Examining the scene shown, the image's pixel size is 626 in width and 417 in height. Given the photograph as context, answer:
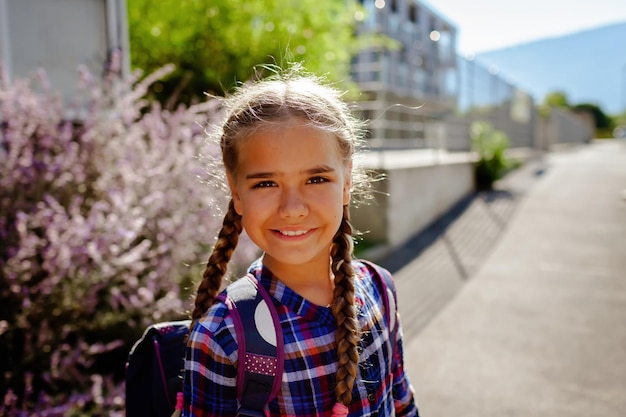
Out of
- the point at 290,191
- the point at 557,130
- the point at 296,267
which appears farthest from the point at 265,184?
the point at 557,130

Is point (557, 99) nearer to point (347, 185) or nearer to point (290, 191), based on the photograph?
point (347, 185)

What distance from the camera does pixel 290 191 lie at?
123 centimetres

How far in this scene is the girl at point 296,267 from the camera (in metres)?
1.14

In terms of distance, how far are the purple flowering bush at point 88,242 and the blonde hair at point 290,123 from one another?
2.07ft

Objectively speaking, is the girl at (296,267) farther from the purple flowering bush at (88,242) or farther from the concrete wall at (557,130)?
the concrete wall at (557,130)

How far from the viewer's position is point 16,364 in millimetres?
2244

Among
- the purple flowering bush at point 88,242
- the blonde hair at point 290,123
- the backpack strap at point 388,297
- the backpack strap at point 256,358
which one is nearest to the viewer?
the backpack strap at point 256,358

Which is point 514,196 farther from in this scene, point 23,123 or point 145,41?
point 23,123

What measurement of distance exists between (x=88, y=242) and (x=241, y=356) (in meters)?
1.50

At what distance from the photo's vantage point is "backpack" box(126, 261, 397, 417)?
1.11 m

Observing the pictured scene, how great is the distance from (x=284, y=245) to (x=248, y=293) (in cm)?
14

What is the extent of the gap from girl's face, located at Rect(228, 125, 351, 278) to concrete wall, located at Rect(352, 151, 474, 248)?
11.9 feet

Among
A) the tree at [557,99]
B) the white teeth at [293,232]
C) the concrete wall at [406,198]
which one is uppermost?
the tree at [557,99]

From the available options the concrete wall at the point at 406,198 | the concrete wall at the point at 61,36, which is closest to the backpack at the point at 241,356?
the concrete wall at the point at 61,36
